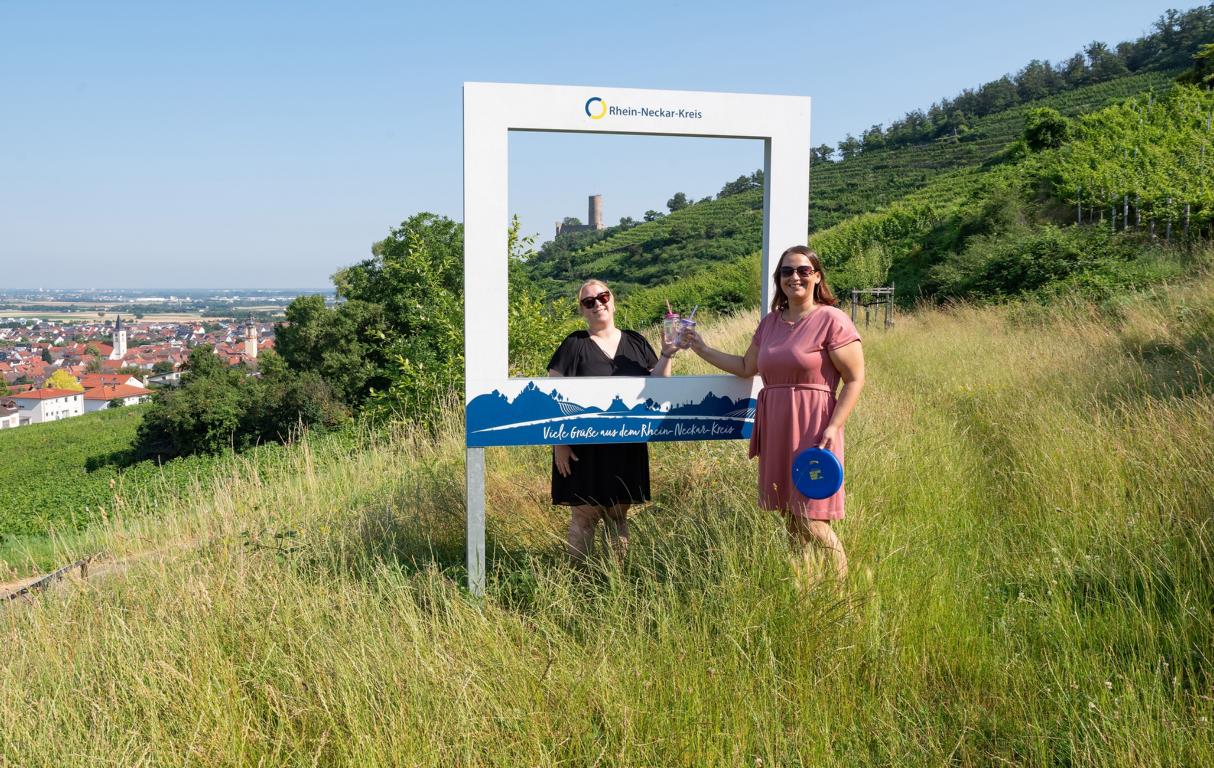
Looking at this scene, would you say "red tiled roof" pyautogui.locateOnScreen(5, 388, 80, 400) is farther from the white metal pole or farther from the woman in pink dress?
the woman in pink dress

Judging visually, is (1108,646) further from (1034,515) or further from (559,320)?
(559,320)

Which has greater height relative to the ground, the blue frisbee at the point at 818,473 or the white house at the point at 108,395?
the blue frisbee at the point at 818,473

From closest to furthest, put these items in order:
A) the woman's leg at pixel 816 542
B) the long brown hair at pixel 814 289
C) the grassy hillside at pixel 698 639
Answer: the grassy hillside at pixel 698 639 → the woman's leg at pixel 816 542 → the long brown hair at pixel 814 289

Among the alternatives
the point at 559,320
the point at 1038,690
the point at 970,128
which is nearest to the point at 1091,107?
the point at 970,128

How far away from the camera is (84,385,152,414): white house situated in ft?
307

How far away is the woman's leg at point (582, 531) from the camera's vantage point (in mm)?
4012

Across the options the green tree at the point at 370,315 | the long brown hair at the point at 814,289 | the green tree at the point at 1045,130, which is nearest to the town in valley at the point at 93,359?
the green tree at the point at 370,315

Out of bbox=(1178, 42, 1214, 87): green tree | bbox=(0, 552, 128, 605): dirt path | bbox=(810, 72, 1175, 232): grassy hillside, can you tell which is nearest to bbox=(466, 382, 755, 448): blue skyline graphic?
bbox=(0, 552, 128, 605): dirt path

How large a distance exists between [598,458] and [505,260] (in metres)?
1.10

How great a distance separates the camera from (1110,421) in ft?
16.9

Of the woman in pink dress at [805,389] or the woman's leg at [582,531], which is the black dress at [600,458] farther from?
the woman in pink dress at [805,389]

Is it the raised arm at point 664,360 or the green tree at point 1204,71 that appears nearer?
the raised arm at point 664,360

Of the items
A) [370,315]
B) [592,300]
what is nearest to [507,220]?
[592,300]

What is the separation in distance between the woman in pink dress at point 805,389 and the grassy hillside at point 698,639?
0.18 meters
